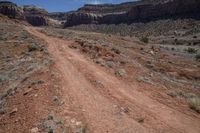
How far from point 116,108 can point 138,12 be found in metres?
106

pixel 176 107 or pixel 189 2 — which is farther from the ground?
pixel 189 2

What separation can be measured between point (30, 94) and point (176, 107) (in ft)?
20.4

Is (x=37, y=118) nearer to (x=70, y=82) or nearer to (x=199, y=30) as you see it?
(x=70, y=82)

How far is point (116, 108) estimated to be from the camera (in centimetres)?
1005

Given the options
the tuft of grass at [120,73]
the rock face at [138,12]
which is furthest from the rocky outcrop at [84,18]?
the tuft of grass at [120,73]

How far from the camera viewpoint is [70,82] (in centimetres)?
1254

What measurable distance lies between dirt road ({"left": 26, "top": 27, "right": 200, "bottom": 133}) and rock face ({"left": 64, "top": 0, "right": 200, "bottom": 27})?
75134mm

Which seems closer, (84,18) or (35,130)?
(35,130)

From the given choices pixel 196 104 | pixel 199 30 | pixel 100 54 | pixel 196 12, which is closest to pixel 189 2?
pixel 196 12

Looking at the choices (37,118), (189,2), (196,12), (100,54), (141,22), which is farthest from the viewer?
(141,22)

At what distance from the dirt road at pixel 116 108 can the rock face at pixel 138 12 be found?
75134 mm

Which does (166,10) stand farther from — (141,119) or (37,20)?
(141,119)

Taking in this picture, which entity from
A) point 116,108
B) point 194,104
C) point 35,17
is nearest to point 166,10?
point 35,17

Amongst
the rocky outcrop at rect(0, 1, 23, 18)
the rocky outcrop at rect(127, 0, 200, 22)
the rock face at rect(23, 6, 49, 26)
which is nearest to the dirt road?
the rocky outcrop at rect(127, 0, 200, 22)
